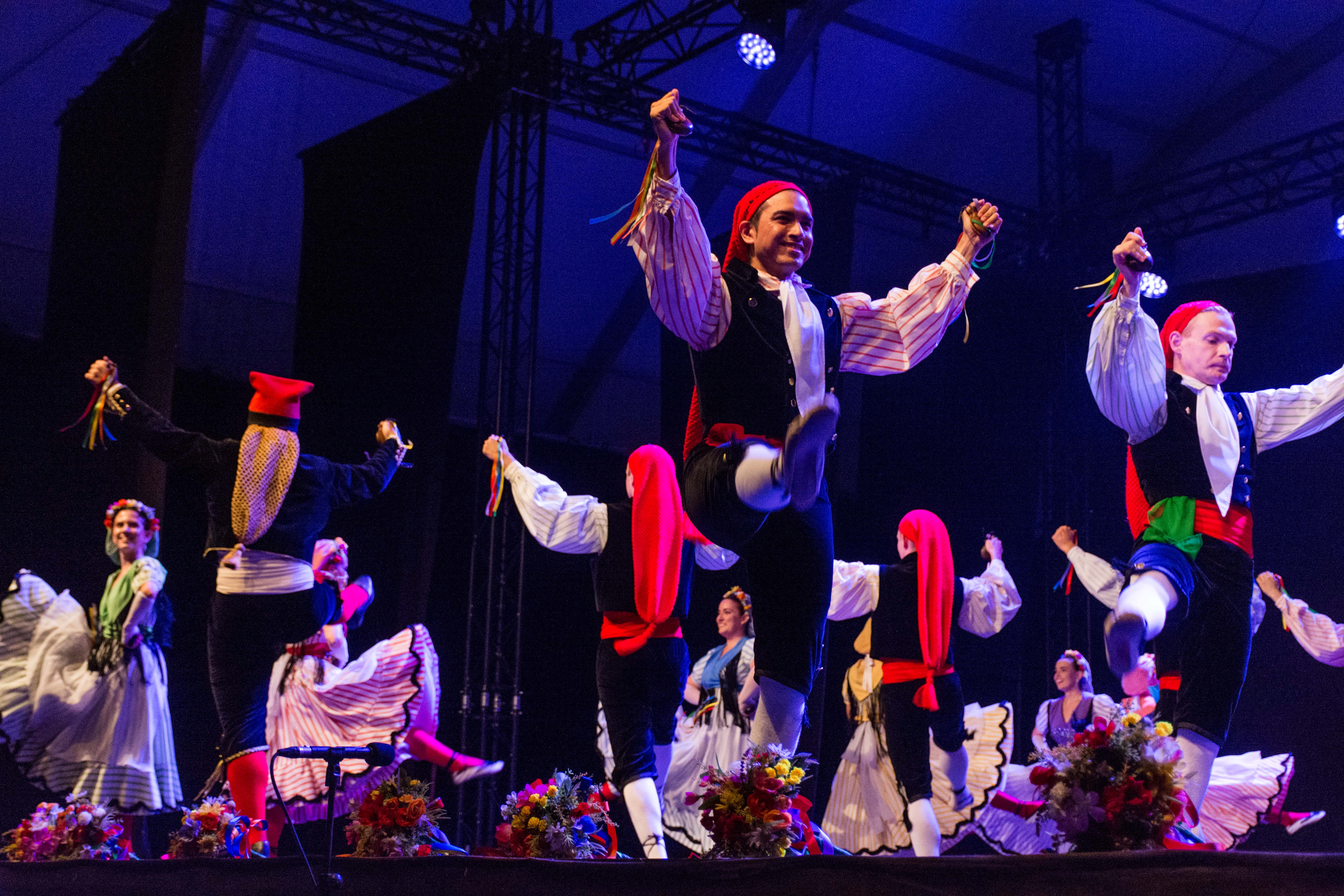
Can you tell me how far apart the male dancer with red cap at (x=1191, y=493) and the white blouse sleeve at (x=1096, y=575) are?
1.15 m

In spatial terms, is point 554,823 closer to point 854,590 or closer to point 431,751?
point 431,751

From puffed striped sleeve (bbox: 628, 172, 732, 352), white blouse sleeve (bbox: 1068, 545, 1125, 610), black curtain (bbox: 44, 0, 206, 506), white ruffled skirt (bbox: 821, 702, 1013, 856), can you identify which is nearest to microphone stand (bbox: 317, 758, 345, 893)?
puffed striped sleeve (bbox: 628, 172, 732, 352)

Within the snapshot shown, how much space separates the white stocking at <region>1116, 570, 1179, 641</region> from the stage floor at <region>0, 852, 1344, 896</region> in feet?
2.82

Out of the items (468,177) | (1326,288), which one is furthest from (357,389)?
(1326,288)

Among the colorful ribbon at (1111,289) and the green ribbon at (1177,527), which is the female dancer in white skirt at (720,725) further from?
the colorful ribbon at (1111,289)

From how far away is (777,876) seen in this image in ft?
7.44

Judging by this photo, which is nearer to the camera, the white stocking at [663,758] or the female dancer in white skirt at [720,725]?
the white stocking at [663,758]

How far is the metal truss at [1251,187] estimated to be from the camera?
801cm

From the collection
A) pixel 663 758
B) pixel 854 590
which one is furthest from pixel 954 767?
pixel 663 758

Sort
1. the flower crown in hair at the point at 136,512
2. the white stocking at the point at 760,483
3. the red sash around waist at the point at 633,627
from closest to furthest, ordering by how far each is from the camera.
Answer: the white stocking at the point at 760,483 → the red sash around waist at the point at 633,627 → the flower crown in hair at the point at 136,512

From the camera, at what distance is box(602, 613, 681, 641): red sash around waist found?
454 cm

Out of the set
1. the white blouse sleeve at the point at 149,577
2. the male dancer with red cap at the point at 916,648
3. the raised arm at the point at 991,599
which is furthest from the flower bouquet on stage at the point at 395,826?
the raised arm at the point at 991,599

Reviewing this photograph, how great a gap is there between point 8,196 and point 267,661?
180 inches

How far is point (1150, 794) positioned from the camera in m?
2.66
